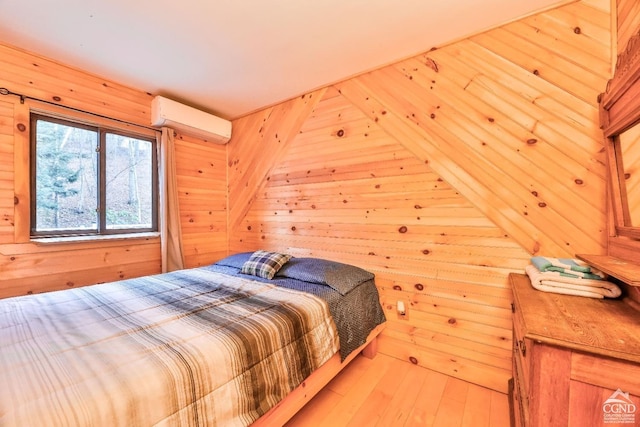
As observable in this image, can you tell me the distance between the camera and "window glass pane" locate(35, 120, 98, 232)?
6.86 ft

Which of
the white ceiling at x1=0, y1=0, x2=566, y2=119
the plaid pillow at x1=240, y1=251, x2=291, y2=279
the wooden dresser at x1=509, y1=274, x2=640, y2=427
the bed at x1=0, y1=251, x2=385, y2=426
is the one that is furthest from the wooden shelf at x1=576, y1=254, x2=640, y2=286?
the plaid pillow at x1=240, y1=251, x2=291, y2=279

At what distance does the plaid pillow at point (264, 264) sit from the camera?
2129mm

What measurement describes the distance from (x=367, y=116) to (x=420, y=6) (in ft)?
2.67

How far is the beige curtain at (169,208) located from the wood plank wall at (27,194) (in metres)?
0.13

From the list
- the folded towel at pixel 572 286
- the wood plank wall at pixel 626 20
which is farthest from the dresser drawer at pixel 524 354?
the wood plank wall at pixel 626 20

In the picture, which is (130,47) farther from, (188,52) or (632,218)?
(632,218)

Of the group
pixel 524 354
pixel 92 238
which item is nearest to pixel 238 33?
pixel 92 238

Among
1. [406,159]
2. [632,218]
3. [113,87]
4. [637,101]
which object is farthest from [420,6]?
[113,87]

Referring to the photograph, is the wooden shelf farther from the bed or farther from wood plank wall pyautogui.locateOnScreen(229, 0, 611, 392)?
the bed

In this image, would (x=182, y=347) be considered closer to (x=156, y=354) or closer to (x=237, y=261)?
(x=156, y=354)

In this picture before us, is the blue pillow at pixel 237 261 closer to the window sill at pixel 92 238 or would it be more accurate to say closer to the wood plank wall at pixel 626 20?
the window sill at pixel 92 238

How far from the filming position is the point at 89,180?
2334 millimetres

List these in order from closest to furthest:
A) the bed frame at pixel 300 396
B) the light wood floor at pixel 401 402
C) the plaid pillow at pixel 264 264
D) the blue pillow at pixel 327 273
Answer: the bed frame at pixel 300 396, the light wood floor at pixel 401 402, the blue pillow at pixel 327 273, the plaid pillow at pixel 264 264

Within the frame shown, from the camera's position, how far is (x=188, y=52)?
1.98 metres
